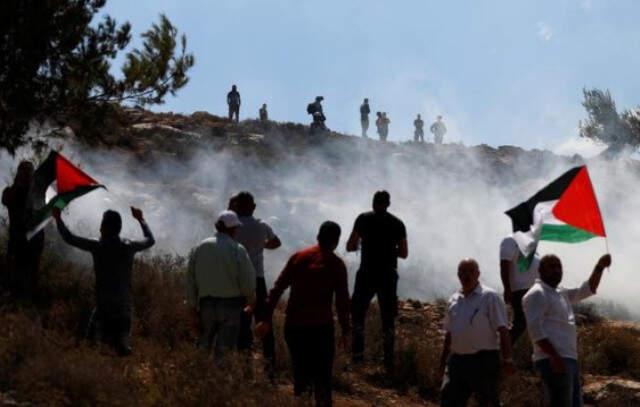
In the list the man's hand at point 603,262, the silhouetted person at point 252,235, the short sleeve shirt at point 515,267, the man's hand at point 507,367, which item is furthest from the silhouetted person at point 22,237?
the man's hand at point 603,262

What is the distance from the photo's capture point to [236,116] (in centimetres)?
3528

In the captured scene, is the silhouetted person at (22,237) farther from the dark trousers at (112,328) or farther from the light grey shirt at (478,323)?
the light grey shirt at (478,323)

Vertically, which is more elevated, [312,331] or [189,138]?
[189,138]

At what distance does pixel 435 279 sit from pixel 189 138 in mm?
10916

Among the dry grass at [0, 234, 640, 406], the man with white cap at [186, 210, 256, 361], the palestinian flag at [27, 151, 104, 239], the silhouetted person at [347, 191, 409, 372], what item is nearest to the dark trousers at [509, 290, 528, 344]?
the dry grass at [0, 234, 640, 406]

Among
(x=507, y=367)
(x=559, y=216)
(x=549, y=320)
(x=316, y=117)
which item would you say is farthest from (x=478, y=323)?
(x=316, y=117)

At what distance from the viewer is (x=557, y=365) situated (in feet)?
23.4

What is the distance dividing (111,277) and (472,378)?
3040mm

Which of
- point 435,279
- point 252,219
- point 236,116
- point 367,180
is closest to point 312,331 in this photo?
point 252,219

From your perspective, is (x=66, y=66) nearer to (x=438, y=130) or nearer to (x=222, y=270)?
A: (x=222, y=270)

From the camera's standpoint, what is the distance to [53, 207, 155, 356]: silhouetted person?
27.6 feet

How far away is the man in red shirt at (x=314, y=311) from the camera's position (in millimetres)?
7410

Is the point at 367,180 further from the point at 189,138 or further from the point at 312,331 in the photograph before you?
the point at 312,331

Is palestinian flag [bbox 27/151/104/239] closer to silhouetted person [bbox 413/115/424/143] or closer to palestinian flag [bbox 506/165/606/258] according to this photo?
palestinian flag [bbox 506/165/606/258]
